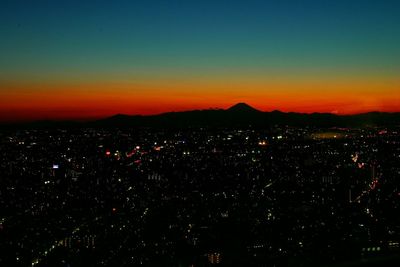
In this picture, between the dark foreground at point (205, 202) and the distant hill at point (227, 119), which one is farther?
the distant hill at point (227, 119)

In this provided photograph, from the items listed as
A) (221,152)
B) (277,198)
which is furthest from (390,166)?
(221,152)

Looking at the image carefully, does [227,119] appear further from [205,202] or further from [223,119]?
[205,202]

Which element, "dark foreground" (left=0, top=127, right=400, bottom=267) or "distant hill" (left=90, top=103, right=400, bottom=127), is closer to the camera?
"dark foreground" (left=0, top=127, right=400, bottom=267)

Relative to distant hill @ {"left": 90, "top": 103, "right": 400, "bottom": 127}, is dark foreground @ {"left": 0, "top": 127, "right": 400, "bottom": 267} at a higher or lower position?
lower

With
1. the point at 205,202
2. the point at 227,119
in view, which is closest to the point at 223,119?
the point at 227,119

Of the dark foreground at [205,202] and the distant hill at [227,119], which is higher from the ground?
the distant hill at [227,119]

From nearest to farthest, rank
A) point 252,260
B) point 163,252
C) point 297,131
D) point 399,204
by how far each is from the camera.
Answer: point 252,260
point 163,252
point 399,204
point 297,131

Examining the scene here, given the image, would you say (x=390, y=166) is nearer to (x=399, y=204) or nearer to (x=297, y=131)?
(x=399, y=204)

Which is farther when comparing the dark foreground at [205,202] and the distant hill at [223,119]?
the distant hill at [223,119]
